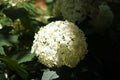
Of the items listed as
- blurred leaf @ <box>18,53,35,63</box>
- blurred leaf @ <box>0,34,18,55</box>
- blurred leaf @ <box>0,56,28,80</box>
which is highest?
blurred leaf @ <box>0,34,18,55</box>

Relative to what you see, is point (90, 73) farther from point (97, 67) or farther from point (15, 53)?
point (15, 53)

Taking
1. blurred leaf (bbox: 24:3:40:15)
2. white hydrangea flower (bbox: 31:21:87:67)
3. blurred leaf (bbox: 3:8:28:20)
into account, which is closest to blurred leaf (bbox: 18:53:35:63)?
white hydrangea flower (bbox: 31:21:87:67)

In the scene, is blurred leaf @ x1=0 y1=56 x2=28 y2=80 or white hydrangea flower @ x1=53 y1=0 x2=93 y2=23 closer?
blurred leaf @ x1=0 y1=56 x2=28 y2=80

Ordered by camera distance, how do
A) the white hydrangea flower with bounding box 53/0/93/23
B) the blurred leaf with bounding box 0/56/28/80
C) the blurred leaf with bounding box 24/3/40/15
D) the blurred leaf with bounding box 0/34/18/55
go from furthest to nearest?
the blurred leaf with bounding box 24/3/40/15, the white hydrangea flower with bounding box 53/0/93/23, the blurred leaf with bounding box 0/34/18/55, the blurred leaf with bounding box 0/56/28/80

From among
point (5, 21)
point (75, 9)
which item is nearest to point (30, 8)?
point (5, 21)

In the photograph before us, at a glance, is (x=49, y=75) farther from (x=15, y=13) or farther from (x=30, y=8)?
(x=30, y=8)

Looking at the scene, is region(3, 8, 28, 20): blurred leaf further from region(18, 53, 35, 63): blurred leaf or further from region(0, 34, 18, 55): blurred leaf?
region(18, 53, 35, 63): blurred leaf

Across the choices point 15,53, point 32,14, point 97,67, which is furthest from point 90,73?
point 32,14
